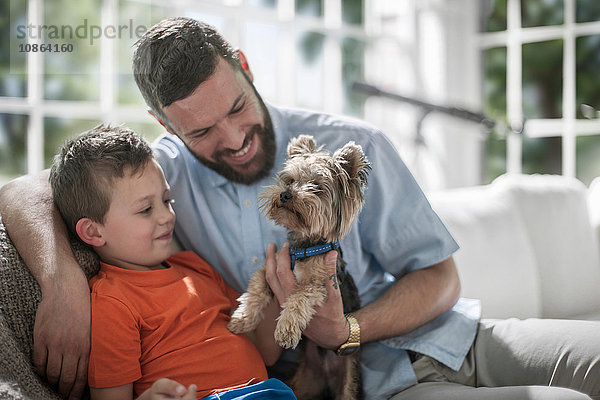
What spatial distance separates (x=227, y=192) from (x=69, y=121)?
1.57 metres

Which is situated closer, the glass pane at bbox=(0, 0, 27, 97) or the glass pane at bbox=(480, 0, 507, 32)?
the glass pane at bbox=(0, 0, 27, 97)

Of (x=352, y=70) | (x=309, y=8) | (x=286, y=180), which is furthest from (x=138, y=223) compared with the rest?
(x=352, y=70)

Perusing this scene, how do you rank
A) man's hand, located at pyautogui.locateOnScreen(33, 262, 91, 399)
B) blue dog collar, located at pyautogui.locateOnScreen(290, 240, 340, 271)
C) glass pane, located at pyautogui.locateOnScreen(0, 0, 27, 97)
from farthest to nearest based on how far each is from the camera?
glass pane, located at pyautogui.locateOnScreen(0, 0, 27, 97)
blue dog collar, located at pyautogui.locateOnScreen(290, 240, 340, 271)
man's hand, located at pyautogui.locateOnScreen(33, 262, 91, 399)

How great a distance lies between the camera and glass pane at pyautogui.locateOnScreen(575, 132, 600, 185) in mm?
3805

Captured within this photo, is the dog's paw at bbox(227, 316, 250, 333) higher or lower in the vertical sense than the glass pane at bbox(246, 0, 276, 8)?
lower

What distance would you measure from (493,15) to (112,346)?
401 centimetres

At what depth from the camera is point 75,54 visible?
277 cm

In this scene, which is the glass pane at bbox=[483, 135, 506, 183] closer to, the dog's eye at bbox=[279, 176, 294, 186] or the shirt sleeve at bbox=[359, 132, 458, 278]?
the shirt sleeve at bbox=[359, 132, 458, 278]

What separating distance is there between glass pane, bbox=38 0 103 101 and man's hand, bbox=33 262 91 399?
5.51 feet

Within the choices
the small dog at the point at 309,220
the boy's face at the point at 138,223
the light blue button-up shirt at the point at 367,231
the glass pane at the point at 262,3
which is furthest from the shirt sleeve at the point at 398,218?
the glass pane at the point at 262,3

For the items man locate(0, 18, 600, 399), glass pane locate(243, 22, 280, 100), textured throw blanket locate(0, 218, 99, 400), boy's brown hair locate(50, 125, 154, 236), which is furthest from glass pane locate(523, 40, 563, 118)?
textured throw blanket locate(0, 218, 99, 400)

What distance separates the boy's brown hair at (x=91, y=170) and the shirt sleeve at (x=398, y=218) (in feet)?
2.06

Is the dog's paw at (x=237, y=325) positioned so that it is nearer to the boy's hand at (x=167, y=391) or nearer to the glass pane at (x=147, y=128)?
the boy's hand at (x=167, y=391)

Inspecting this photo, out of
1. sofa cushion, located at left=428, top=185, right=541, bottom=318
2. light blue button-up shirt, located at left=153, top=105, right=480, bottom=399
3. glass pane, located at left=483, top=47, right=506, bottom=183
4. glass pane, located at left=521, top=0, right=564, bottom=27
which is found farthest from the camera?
glass pane, located at left=483, top=47, right=506, bottom=183
